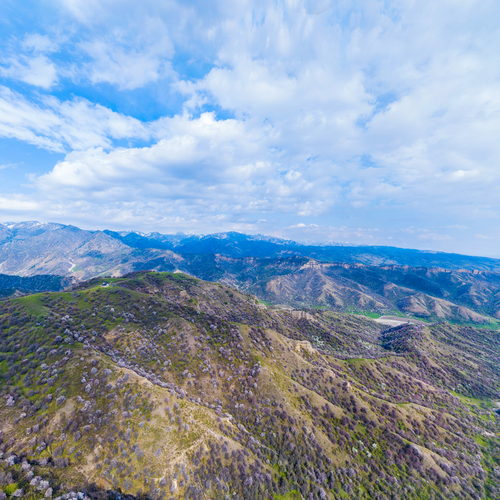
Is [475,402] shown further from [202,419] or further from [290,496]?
[202,419]

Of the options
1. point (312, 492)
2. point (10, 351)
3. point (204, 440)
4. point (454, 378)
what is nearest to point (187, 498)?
point (204, 440)

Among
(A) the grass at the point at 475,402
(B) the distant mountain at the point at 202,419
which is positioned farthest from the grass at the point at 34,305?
(A) the grass at the point at 475,402

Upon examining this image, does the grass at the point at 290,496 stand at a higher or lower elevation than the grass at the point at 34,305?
lower

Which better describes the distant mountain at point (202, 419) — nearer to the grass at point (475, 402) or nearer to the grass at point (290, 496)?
the grass at point (290, 496)

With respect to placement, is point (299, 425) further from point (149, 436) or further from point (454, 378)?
point (454, 378)

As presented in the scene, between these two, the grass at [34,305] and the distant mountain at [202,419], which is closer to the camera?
the distant mountain at [202,419]

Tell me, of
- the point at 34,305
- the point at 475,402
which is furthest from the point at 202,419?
the point at 475,402

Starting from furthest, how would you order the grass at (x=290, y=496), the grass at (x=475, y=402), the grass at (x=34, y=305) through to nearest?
1. the grass at (x=475, y=402)
2. the grass at (x=34, y=305)
3. the grass at (x=290, y=496)

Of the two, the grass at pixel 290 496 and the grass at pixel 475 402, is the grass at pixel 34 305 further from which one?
the grass at pixel 475 402

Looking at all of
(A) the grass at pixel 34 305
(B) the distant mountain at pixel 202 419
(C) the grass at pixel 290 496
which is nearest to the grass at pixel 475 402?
(B) the distant mountain at pixel 202 419

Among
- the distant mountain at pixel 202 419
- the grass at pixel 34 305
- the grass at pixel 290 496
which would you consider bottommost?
the grass at pixel 290 496

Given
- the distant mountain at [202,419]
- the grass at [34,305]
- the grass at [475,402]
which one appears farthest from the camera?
the grass at [475,402]
